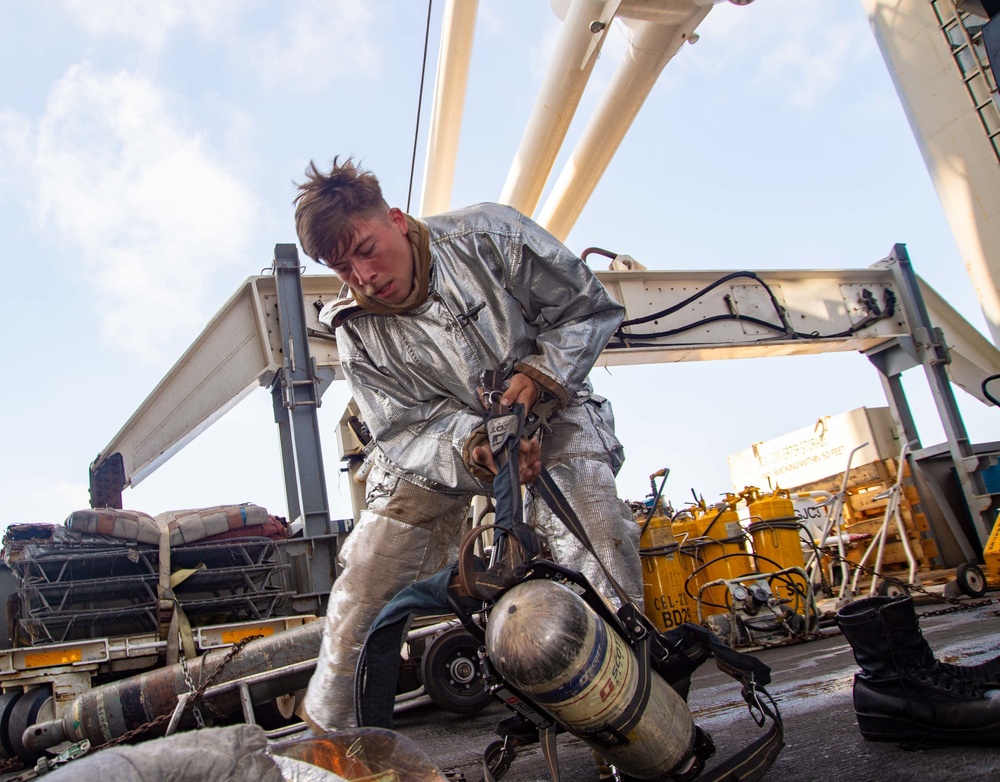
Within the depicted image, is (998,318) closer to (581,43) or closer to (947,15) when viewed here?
(581,43)

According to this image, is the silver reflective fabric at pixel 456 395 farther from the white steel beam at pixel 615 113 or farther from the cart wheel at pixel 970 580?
the cart wheel at pixel 970 580

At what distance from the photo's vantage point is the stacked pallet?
9250mm

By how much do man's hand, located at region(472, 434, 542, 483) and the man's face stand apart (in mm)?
636

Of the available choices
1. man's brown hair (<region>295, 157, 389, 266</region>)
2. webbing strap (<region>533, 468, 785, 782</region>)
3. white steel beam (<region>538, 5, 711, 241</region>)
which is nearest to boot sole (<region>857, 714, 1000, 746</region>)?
webbing strap (<region>533, 468, 785, 782</region>)

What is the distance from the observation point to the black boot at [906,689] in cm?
188

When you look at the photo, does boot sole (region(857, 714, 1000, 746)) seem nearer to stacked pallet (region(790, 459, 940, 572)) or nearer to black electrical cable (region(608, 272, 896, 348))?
black electrical cable (region(608, 272, 896, 348))

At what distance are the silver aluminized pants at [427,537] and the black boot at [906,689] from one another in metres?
0.67

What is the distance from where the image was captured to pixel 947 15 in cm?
388

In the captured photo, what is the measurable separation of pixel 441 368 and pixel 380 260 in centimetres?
42

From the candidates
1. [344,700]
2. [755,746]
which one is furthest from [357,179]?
[755,746]

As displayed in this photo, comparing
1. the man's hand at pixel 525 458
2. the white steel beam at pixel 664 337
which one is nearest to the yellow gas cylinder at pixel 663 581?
the white steel beam at pixel 664 337

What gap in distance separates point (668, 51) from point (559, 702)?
7425mm

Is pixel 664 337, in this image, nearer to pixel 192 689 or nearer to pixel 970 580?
pixel 970 580

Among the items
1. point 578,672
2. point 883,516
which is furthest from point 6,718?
point 883,516
